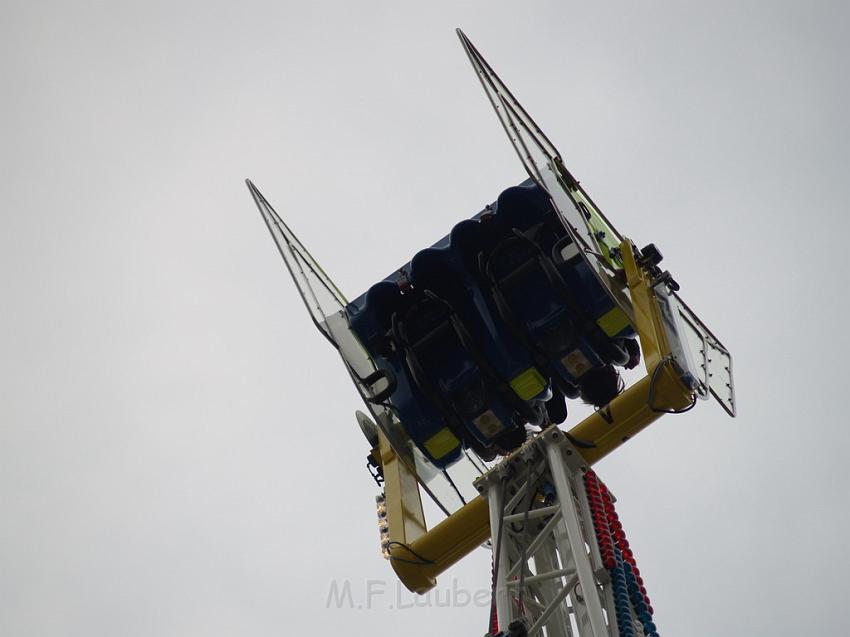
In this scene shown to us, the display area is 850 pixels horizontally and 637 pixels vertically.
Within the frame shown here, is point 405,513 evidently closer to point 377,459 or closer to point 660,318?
point 377,459

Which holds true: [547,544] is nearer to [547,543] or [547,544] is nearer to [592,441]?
[547,543]

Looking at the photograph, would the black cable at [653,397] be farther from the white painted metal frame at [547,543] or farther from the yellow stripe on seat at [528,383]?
the yellow stripe on seat at [528,383]

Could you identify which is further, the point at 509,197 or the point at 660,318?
the point at 509,197

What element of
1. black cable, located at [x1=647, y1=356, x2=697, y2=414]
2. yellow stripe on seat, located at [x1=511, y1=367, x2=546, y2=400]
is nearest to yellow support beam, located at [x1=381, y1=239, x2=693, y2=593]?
black cable, located at [x1=647, y1=356, x2=697, y2=414]

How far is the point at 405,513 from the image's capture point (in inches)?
345

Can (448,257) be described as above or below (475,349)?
above

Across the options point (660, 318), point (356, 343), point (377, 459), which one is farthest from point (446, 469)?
point (660, 318)

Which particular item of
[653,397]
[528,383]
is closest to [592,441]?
[653,397]

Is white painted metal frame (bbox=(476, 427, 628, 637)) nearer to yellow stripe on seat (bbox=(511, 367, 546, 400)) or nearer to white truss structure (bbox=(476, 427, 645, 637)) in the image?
white truss structure (bbox=(476, 427, 645, 637))

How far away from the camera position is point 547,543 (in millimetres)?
7766

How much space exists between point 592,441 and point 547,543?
830 mm

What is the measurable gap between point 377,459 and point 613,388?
2.27m

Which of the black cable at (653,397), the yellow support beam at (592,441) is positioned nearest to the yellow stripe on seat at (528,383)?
the yellow support beam at (592,441)

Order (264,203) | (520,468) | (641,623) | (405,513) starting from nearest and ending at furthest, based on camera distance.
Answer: (641,623)
(520,468)
(405,513)
(264,203)
